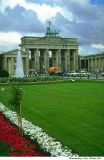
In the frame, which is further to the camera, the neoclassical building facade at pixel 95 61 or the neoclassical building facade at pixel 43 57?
the neoclassical building facade at pixel 43 57

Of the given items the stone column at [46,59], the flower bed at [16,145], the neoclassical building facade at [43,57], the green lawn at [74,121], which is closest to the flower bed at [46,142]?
the flower bed at [16,145]

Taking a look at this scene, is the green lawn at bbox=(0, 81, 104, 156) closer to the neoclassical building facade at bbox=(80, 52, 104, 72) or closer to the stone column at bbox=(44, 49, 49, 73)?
the neoclassical building facade at bbox=(80, 52, 104, 72)

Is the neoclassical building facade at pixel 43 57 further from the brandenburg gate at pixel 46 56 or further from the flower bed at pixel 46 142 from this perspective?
the flower bed at pixel 46 142

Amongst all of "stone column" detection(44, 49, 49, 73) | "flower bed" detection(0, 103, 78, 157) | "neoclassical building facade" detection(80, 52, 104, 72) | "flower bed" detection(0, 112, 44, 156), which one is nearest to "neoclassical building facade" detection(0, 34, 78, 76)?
"stone column" detection(44, 49, 49, 73)

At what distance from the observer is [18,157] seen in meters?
5.96

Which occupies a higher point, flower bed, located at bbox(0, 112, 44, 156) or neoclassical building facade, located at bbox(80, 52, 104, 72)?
neoclassical building facade, located at bbox(80, 52, 104, 72)

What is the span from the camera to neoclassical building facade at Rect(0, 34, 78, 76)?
34397 mm

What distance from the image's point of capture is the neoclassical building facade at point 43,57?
34.4 metres

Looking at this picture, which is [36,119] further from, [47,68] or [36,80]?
[47,68]


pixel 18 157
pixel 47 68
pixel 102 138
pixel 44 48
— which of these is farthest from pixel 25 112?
pixel 47 68

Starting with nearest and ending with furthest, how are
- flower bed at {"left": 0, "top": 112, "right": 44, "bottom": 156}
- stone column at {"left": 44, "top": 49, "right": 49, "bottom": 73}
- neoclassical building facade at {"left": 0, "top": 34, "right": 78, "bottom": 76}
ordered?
flower bed at {"left": 0, "top": 112, "right": 44, "bottom": 156} → neoclassical building facade at {"left": 0, "top": 34, "right": 78, "bottom": 76} → stone column at {"left": 44, "top": 49, "right": 49, "bottom": 73}

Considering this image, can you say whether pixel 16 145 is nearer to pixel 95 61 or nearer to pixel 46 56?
pixel 95 61

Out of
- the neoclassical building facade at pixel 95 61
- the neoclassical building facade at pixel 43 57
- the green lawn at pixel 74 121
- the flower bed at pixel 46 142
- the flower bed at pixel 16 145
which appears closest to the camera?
the flower bed at pixel 16 145

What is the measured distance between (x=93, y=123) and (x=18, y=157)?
437cm
